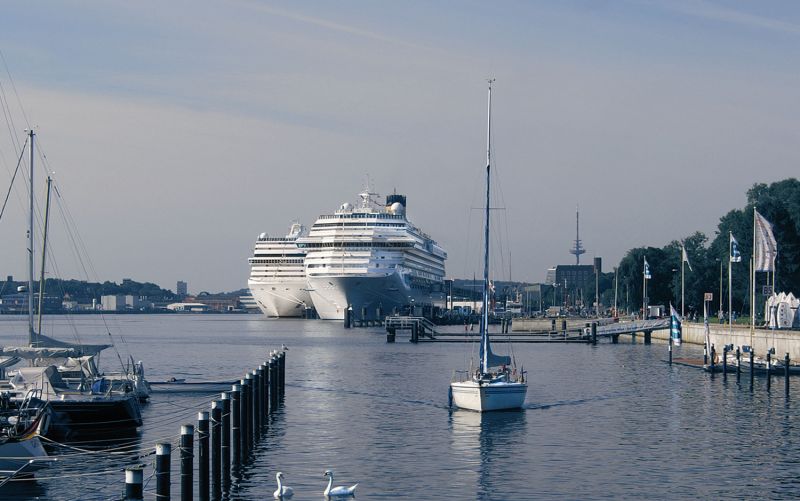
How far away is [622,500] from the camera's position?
27.0 metres

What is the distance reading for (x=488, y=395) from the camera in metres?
41.9

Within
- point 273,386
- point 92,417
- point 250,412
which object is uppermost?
point 273,386

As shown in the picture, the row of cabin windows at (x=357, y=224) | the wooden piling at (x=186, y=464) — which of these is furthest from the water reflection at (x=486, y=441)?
the row of cabin windows at (x=357, y=224)

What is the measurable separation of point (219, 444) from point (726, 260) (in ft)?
297

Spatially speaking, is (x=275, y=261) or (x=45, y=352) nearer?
(x=45, y=352)

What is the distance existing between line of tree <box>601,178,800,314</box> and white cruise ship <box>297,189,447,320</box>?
2950cm

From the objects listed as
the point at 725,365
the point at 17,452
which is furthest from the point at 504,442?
the point at 725,365

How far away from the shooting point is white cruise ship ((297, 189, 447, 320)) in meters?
150

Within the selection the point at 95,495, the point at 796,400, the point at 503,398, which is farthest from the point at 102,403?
the point at 796,400

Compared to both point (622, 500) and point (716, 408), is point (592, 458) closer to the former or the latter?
point (622, 500)

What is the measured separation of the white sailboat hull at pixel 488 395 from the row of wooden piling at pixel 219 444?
7.03 m

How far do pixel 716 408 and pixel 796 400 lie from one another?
4.36m

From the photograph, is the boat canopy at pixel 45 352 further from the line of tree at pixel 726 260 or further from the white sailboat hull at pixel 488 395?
the line of tree at pixel 726 260

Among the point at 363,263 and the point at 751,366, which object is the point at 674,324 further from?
the point at 363,263
